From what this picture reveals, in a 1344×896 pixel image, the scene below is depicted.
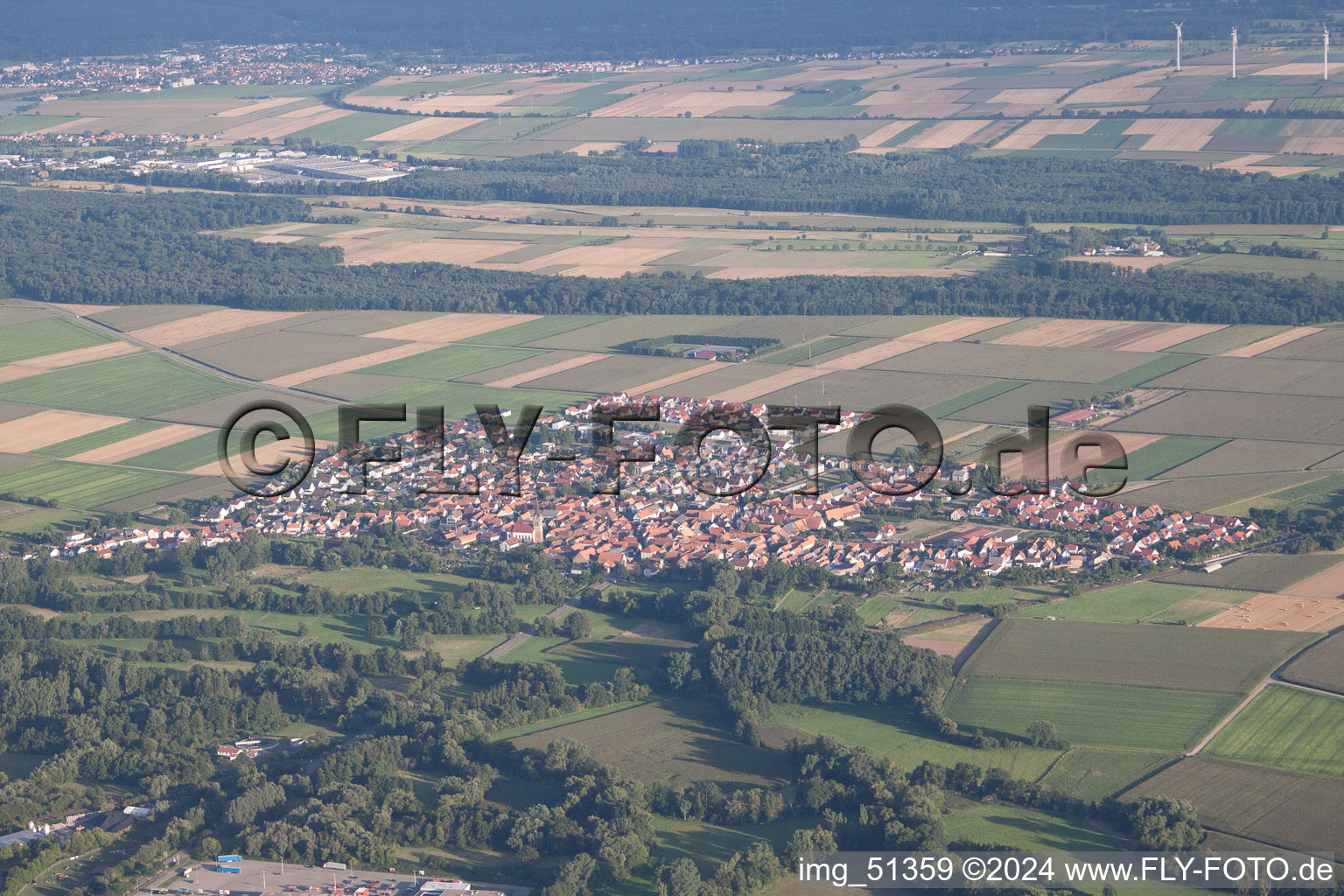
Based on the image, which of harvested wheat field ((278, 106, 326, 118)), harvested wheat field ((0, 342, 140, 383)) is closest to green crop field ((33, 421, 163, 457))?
harvested wheat field ((0, 342, 140, 383))

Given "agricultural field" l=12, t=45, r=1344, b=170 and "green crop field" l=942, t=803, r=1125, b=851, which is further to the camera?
"agricultural field" l=12, t=45, r=1344, b=170

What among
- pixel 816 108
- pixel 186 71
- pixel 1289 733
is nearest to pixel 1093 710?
pixel 1289 733

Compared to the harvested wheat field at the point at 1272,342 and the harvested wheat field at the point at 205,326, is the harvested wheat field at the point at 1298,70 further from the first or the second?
the harvested wheat field at the point at 205,326

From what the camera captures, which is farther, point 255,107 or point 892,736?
point 255,107

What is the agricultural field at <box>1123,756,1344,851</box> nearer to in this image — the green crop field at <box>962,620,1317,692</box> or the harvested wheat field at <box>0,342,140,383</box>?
the green crop field at <box>962,620,1317,692</box>

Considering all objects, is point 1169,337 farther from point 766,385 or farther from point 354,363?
point 354,363

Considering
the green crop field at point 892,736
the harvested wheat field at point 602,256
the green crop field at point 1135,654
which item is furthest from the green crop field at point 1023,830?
the harvested wheat field at point 602,256

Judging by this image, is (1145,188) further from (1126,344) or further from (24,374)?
→ (24,374)

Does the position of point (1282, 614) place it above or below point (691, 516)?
below
